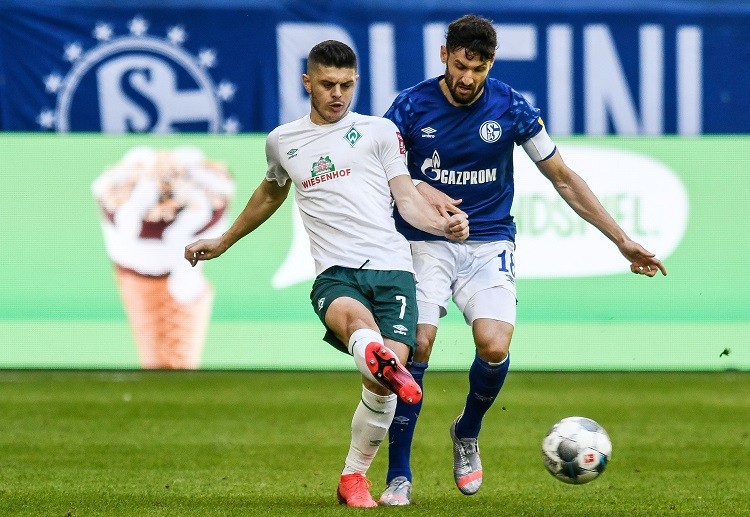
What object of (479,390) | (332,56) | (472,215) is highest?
(332,56)

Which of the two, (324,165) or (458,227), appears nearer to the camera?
(458,227)

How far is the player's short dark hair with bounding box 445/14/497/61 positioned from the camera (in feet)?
22.7

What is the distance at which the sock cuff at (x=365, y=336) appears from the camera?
648cm

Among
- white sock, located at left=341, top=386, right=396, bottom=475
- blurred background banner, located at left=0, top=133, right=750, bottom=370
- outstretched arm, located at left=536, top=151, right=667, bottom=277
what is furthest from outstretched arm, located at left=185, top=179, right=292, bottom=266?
blurred background banner, located at left=0, top=133, right=750, bottom=370

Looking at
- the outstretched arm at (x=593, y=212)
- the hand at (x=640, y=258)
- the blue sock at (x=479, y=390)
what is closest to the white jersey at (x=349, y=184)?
the blue sock at (x=479, y=390)

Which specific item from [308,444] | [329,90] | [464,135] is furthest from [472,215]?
[308,444]

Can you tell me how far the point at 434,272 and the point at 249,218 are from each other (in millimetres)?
1011

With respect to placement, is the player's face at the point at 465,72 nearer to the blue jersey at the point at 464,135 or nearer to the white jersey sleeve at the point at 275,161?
the blue jersey at the point at 464,135

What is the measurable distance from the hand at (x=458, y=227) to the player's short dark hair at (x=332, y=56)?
2.87ft

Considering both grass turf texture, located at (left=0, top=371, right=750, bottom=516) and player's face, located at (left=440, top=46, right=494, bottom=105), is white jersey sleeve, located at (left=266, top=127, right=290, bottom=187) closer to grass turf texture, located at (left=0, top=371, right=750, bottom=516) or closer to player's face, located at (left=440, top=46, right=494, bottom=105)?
player's face, located at (left=440, top=46, right=494, bottom=105)

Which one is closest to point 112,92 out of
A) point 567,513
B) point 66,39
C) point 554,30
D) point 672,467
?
point 66,39

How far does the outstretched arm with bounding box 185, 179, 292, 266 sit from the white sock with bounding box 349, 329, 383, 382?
1045 millimetres

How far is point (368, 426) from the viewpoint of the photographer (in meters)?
6.95

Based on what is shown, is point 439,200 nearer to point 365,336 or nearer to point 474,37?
point 474,37
